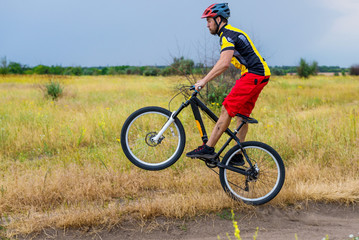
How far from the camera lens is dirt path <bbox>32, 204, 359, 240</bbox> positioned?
15.1ft

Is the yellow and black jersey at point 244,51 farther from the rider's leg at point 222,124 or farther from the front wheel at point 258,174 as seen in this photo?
the front wheel at point 258,174

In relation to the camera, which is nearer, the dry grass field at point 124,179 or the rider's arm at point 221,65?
the rider's arm at point 221,65

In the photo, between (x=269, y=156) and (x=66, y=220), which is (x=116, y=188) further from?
(x=269, y=156)

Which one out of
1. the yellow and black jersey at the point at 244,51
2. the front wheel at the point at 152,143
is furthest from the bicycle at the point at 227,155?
the yellow and black jersey at the point at 244,51

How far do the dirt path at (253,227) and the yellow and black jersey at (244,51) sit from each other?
213 centimetres

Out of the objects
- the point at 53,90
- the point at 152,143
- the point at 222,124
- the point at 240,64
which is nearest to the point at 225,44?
the point at 240,64

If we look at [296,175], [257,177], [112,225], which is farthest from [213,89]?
[112,225]

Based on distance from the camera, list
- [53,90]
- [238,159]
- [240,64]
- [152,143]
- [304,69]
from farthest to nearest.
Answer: [304,69] < [53,90] < [238,159] < [152,143] < [240,64]

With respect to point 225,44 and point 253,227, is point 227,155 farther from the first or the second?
point 225,44

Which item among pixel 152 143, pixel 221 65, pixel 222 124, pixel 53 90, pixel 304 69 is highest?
pixel 304 69

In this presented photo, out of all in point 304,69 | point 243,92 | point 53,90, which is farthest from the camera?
point 304,69

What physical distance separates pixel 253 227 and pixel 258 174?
2.45ft

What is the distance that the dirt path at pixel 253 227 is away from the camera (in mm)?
4590

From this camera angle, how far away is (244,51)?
4.55 meters
